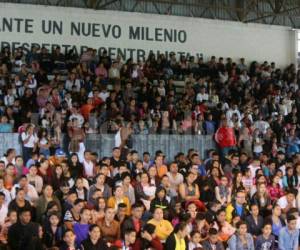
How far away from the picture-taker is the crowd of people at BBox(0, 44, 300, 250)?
8242mm

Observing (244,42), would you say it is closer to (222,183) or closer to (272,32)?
(272,32)

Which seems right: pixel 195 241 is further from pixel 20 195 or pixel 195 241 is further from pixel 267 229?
pixel 20 195

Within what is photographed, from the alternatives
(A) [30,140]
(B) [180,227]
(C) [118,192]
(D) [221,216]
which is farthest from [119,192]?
(A) [30,140]

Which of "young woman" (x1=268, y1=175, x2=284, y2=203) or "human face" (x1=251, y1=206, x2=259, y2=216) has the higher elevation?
"young woman" (x1=268, y1=175, x2=284, y2=203)

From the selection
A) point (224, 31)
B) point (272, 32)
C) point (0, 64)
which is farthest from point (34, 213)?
point (272, 32)

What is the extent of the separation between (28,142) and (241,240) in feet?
17.1

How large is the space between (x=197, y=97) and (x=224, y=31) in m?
5.75

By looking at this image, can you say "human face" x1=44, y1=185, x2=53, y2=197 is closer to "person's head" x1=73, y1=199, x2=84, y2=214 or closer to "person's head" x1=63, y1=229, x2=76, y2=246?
"person's head" x1=73, y1=199, x2=84, y2=214

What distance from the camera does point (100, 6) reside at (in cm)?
2038

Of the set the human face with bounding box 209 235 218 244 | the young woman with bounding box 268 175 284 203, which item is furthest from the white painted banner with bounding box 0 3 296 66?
the human face with bounding box 209 235 218 244

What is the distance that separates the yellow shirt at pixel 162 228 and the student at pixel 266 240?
4.25 feet

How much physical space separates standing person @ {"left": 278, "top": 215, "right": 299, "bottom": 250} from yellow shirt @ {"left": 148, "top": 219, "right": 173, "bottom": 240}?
1.68 meters

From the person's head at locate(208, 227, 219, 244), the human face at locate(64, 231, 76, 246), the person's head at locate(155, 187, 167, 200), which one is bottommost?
the person's head at locate(208, 227, 219, 244)

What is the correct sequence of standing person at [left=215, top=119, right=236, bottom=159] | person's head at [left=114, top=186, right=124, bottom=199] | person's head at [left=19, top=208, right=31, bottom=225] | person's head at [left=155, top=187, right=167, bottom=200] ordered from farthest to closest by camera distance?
standing person at [left=215, top=119, right=236, bottom=159] < person's head at [left=155, top=187, right=167, bottom=200] < person's head at [left=114, top=186, right=124, bottom=199] < person's head at [left=19, top=208, right=31, bottom=225]
